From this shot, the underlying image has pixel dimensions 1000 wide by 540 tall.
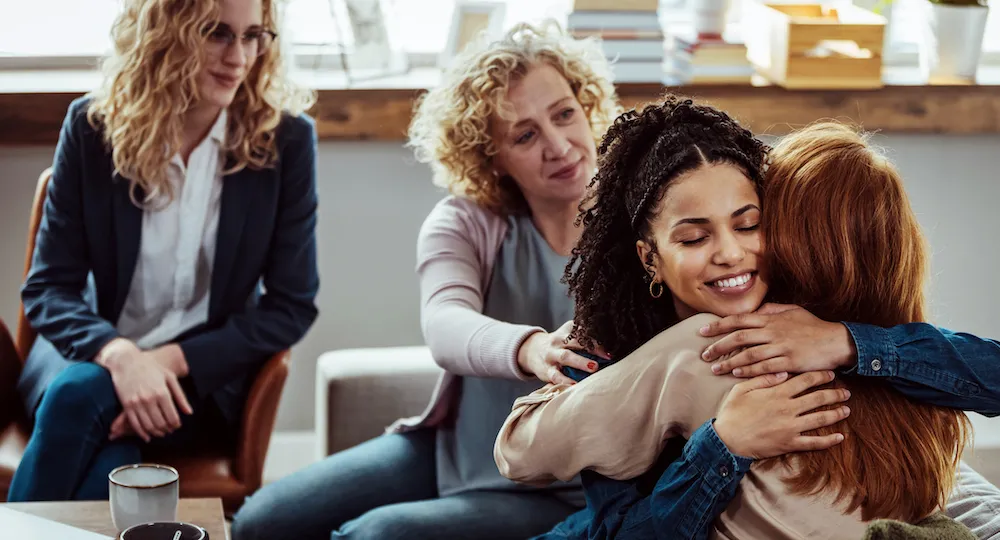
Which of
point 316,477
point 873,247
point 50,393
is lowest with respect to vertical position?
point 316,477

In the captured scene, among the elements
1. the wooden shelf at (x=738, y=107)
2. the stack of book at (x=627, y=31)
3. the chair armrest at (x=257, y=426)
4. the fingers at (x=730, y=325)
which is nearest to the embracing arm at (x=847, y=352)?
the fingers at (x=730, y=325)

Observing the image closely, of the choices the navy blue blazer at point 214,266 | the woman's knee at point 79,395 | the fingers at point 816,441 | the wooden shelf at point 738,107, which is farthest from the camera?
the wooden shelf at point 738,107

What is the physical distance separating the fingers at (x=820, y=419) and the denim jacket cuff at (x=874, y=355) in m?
0.05

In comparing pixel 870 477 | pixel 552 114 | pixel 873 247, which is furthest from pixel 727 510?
pixel 552 114

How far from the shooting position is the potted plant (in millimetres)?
2869

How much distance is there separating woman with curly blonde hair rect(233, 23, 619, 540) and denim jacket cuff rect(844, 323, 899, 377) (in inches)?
26.0

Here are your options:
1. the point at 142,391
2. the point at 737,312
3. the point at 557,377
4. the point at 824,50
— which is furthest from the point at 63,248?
the point at 824,50

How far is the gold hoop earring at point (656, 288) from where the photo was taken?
133 cm

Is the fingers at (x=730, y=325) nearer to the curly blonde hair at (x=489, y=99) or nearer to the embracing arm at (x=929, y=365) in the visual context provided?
the embracing arm at (x=929, y=365)

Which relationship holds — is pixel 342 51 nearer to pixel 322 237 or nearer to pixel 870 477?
pixel 322 237

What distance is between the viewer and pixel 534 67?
193cm

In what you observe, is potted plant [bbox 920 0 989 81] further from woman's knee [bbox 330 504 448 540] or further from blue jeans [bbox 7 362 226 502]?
blue jeans [bbox 7 362 226 502]

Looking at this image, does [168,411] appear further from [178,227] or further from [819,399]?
[819,399]

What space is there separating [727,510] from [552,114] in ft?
2.83
